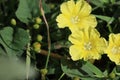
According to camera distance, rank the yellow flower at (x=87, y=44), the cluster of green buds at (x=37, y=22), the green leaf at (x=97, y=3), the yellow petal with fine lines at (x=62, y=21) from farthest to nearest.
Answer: the green leaf at (x=97, y=3)
the cluster of green buds at (x=37, y=22)
the yellow petal with fine lines at (x=62, y=21)
the yellow flower at (x=87, y=44)

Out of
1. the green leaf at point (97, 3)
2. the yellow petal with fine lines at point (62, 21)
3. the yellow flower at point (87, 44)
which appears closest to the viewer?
the yellow flower at point (87, 44)

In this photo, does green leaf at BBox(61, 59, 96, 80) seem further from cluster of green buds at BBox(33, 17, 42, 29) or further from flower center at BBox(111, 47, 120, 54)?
cluster of green buds at BBox(33, 17, 42, 29)

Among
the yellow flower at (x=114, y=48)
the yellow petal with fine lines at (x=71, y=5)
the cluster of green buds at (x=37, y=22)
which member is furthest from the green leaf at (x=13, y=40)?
the yellow flower at (x=114, y=48)

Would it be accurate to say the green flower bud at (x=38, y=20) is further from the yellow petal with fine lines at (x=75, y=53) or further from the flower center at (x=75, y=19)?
the yellow petal with fine lines at (x=75, y=53)

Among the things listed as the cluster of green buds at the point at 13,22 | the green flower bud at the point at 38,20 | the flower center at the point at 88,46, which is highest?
the green flower bud at the point at 38,20

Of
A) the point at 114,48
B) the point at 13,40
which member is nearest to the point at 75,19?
the point at 114,48

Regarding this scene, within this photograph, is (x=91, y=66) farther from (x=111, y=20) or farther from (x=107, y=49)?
(x=111, y=20)

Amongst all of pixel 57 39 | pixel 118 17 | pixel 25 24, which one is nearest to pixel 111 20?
pixel 118 17

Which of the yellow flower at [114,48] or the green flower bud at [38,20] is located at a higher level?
the green flower bud at [38,20]
